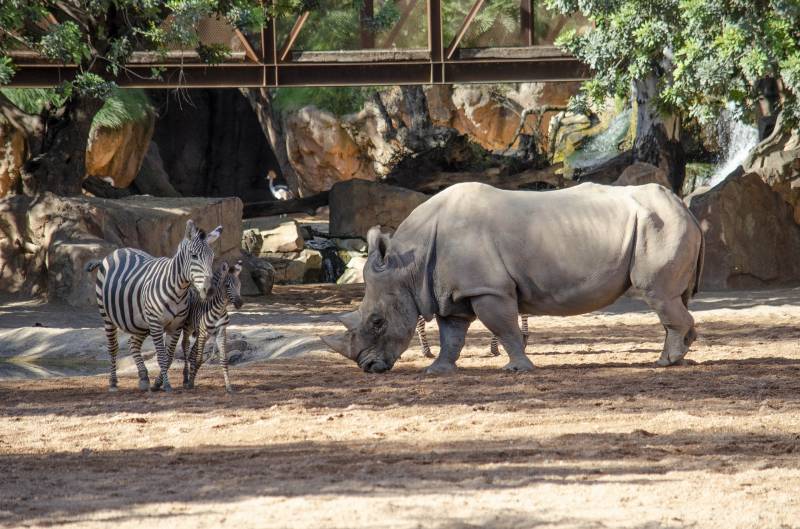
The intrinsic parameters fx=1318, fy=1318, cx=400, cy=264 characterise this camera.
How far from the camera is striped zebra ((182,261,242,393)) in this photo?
1095 centimetres

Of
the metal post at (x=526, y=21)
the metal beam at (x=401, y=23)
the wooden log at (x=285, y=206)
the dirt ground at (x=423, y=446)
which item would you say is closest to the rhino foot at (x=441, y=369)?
the dirt ground at (x=423, y=446)

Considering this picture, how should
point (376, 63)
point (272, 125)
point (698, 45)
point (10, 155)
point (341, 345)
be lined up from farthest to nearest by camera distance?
point (272, 125) < point (10, 155) < point (376, 63) < point (698, 45) < point (341, 345)

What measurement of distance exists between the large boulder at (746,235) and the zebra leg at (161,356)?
11703mm

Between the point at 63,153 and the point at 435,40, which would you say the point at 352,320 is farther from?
the point at 63,153

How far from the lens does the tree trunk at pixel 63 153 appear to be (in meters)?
22.5

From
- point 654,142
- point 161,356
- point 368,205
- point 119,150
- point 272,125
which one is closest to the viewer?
point 161,356

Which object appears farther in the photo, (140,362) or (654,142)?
(654,142)

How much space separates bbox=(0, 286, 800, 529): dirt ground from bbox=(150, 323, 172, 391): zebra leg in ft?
0.96

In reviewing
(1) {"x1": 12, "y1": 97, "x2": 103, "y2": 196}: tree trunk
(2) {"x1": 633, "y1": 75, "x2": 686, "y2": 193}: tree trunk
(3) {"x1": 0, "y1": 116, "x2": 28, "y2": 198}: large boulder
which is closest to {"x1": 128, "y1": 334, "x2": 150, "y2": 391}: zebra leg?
(1) {"x1": 12, "y1": 97, "x2": 103, "y2": 196}: tree trunk

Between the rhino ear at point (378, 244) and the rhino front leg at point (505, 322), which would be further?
the rhino ear at point (378, 244)

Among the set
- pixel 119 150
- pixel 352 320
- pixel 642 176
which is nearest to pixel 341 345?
pixel 352 320

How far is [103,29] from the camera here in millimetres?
19953

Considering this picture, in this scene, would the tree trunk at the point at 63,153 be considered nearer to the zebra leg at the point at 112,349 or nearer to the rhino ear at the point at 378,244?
the zebra leg at the point at 112,349

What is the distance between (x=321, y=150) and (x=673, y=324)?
26819 millimetres
